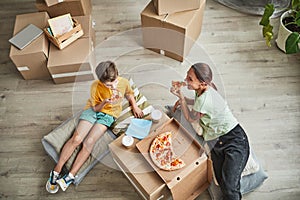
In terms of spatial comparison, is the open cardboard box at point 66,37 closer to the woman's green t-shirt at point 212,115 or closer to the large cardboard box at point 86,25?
the large cardboard box at point 86,25

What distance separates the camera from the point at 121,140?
5.45 feet

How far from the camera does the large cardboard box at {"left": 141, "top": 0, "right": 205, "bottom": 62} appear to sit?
196 centimetres

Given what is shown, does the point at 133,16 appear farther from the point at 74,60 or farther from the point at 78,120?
the point at 78,120

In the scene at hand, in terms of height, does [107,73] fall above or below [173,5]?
below

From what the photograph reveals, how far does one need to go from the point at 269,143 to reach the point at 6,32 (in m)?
1.89

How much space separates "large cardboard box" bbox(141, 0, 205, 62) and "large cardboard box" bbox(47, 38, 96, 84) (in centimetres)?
A: 37

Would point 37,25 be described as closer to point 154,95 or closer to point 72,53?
point 72,53

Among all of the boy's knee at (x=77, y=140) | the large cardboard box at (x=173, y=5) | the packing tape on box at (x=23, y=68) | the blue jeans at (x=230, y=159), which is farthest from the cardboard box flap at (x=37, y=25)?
the blue jeans at (x=230, y=159)

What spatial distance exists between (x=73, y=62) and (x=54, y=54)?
0.45ft

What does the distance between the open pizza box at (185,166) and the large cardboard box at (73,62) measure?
650 mm

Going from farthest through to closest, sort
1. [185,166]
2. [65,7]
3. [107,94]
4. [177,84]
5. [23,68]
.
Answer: [65,7]
[23,68]
[177,84]
[107,94]
[185,166]

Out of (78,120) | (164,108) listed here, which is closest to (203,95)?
(164,108)

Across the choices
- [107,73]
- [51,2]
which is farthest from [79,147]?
[51,2]

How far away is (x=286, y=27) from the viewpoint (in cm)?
207
